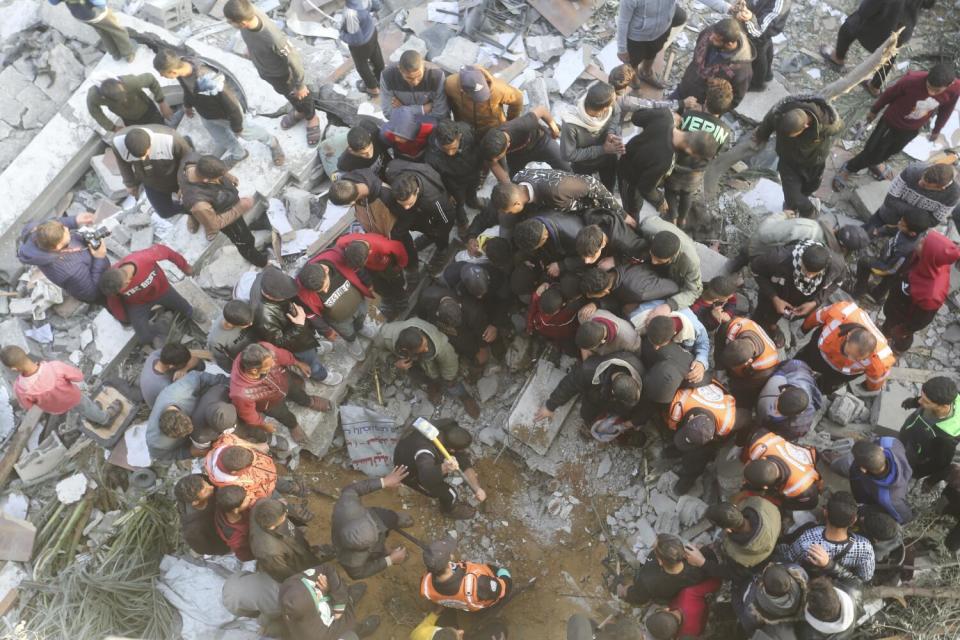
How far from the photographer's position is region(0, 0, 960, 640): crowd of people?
456 centimetres

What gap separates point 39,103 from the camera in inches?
299

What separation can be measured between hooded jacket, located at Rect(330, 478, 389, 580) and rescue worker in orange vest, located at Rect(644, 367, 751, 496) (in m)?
2.18

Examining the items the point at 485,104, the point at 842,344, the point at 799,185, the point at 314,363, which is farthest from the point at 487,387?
the point at 799,185

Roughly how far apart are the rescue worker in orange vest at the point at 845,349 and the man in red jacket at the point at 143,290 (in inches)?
207

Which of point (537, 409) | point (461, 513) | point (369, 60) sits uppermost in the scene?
point (369, 60)

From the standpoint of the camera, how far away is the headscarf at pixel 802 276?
5101mm

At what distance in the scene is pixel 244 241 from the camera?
6391 mm

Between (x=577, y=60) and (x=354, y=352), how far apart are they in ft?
13.5

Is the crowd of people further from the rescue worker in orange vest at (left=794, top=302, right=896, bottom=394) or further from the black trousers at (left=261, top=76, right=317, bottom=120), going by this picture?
the black trousers at (left=261, top=76, right=317, bottom=120)

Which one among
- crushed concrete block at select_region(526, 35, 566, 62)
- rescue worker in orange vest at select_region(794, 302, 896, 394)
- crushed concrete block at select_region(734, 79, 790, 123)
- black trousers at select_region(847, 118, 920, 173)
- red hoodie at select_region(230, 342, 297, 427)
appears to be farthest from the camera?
crushed concrete block at select_region(526, 35, 566, 62)

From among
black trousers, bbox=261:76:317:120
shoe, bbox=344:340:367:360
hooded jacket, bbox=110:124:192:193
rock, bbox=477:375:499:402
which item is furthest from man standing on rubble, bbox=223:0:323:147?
rock, bbox=477:375:499:402

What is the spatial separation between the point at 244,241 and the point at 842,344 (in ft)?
16.8

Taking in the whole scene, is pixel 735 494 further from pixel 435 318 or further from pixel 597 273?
pixel 435 318

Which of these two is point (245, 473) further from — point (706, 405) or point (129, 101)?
point (129, 101)
